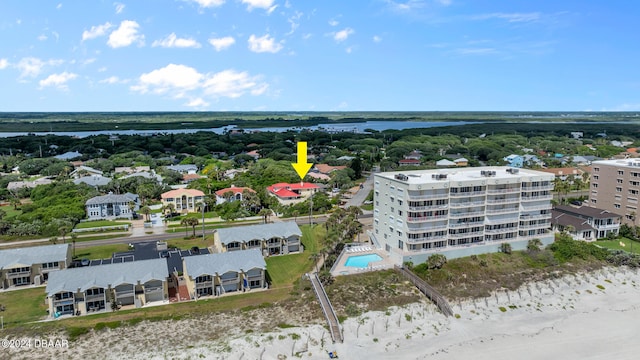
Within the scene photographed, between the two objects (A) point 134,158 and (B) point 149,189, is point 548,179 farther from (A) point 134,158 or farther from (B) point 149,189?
(A) point 134,158

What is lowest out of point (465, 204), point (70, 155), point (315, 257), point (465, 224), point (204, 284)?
point (204, 284)

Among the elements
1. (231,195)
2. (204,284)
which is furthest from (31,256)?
(231,195)

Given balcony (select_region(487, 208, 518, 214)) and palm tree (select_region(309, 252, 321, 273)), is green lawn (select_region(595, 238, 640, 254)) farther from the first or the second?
palm tree (select_region(309, 252, 321, 273))

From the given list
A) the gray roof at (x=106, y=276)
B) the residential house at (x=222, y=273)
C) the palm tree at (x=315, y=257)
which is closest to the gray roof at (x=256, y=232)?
the palm tree at (x=315, y=257)

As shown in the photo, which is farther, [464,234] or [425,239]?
[464,234]

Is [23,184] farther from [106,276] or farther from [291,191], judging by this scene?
[106,276]

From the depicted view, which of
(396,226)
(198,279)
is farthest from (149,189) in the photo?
(396,226)

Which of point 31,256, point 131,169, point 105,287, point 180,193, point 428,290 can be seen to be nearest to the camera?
point 105,287
